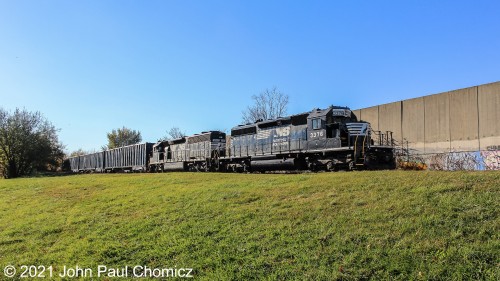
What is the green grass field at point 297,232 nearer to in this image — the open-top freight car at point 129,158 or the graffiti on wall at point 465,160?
the graffiti on wall at point 465,160

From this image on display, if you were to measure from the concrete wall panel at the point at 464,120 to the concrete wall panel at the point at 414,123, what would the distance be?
67.2 inches

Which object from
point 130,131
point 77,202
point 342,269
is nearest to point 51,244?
point 77,202

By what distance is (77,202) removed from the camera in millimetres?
13492

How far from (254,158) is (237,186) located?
8658 mm

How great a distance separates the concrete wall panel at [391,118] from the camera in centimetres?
2185

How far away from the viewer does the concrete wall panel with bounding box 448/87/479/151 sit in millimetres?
17844

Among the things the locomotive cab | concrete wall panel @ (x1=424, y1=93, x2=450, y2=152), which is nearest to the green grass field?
the locomotive cab

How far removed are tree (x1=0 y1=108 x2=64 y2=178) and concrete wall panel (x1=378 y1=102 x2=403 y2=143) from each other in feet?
157

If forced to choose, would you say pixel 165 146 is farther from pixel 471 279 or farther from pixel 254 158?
pixel 471 279

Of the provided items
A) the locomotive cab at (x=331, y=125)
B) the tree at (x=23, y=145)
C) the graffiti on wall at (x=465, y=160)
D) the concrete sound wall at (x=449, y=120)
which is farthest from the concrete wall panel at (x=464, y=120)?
the tree at (x=23, y=145)

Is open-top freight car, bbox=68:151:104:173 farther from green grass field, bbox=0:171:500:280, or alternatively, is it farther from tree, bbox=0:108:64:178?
→ green grass field, bbox=0:171:500:280

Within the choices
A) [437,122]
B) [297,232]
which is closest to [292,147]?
[437,122]

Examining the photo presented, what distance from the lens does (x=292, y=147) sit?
732 inches

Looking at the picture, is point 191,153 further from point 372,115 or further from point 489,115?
point 489,115
